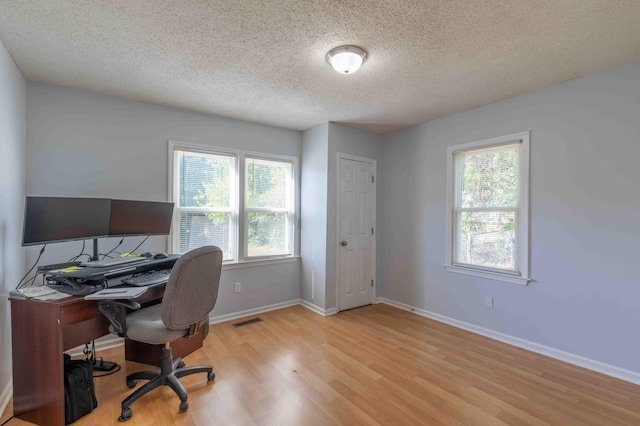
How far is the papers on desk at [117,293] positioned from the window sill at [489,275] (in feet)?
10.4

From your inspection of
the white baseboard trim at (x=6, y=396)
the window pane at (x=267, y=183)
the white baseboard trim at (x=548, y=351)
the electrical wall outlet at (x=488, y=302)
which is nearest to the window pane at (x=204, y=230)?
the window pane at (x=267, y=183)

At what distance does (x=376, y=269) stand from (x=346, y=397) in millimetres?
2383

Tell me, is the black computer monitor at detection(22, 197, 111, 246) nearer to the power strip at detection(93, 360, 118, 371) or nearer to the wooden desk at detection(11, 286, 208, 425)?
the wooden desk at detection(11, 286, 208, 425)

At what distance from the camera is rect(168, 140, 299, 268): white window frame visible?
3252mm

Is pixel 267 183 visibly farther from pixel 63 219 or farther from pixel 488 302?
pixel 488 302

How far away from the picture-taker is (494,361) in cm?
261

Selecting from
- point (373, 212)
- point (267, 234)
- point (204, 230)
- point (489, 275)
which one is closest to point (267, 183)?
point (267, 234)

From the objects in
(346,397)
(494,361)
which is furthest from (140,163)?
(494,361)

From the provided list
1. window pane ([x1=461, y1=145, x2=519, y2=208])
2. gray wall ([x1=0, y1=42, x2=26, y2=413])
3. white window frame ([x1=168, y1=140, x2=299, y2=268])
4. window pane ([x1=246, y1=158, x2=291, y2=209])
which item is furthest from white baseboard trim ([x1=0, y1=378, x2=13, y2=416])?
window pane ([x1=461, y1=145, x2=519, y2=208])

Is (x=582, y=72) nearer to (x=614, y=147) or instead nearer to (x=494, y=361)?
(x=614, y=147)

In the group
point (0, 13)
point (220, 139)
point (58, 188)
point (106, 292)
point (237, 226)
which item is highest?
point (0, 13)

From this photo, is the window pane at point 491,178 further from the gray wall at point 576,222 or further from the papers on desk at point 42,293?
the papers on desk at point 42,293

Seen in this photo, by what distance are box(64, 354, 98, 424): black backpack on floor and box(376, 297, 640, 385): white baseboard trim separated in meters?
3.40

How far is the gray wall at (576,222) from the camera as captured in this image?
7.64 feet
